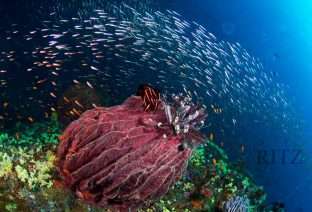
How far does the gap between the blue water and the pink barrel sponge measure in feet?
62.1

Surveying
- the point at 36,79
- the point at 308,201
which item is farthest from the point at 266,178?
the point at 36,79

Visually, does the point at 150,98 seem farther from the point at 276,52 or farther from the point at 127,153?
the point at 276,52

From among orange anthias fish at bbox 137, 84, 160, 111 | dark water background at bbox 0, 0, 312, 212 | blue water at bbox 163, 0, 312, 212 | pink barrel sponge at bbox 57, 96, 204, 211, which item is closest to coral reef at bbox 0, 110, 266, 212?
pink barrel sponge at bbox 57, 96, 204, 211

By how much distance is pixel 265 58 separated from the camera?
44062mm

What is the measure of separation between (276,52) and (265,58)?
5.87 meters

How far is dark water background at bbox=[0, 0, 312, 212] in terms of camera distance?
54.9 ft

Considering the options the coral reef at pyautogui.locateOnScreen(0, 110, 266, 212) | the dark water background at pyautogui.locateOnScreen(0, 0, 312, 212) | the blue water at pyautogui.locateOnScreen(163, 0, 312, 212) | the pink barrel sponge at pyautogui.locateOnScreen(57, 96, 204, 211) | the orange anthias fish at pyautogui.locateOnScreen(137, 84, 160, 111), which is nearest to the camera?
the pink barrel sponge at pyautogui.locateOnScreen(57, 96, 204, 211)

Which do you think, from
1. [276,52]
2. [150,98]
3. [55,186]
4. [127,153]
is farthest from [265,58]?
[127,153]

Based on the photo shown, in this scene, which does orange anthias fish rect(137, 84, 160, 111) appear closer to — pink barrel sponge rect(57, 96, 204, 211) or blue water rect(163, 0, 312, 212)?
pink barrel sponge rect(57, 96, 204, 211)

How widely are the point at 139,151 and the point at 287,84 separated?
50.7 m

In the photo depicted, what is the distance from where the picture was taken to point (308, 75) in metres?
60.4

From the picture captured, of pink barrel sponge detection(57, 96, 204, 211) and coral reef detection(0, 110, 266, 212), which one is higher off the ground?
pink barrel sponge detection(57, 96, 204, 211)

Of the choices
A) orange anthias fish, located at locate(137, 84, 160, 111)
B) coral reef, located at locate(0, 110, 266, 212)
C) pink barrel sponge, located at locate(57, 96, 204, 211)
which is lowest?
coral reef, located at locate(0, 110, 266, 212)

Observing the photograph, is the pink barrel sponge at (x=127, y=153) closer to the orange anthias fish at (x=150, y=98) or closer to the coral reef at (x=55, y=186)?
the orange anthias fish at (x=150, y=98)
